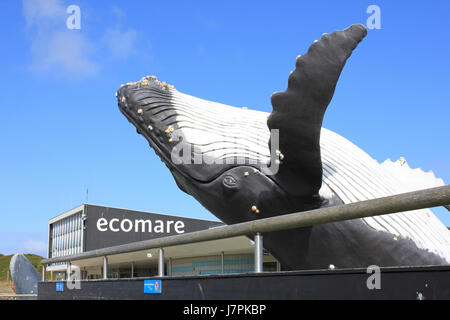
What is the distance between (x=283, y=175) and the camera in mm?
5027

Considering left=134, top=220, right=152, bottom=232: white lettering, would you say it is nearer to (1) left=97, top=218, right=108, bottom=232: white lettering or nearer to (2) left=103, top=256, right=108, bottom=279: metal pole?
(1) left=97, top=218, right=108, bottom=232: white lettering

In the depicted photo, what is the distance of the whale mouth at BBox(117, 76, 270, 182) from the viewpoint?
18.5ft

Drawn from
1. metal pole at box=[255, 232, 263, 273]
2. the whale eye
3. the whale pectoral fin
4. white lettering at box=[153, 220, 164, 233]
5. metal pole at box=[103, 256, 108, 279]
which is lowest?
metal pole at box=[103, 256, 108, 279]

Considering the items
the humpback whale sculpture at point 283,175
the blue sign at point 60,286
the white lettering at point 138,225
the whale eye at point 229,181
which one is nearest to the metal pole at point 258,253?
the humpback whale sculpture at point 283,175

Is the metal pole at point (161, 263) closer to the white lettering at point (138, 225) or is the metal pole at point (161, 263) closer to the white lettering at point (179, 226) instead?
the white lettering at point (138, 225)

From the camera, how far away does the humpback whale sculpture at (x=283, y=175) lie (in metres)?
4.84

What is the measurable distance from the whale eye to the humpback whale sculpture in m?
0.01

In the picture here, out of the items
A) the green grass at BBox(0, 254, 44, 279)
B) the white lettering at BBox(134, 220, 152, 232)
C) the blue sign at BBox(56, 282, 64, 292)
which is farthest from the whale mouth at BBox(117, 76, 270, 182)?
the green grass at BBox(0, 254, 44, 279)

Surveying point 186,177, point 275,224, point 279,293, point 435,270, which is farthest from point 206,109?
point 435,270

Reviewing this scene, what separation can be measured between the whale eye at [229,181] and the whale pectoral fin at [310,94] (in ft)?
3.04

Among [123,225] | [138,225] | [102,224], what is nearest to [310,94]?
[102,224]
